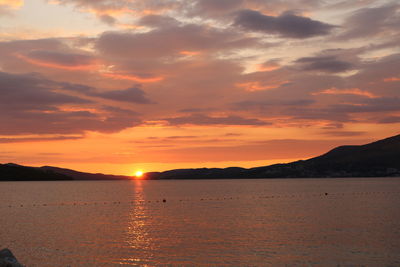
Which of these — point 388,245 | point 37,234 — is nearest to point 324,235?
point 388,245

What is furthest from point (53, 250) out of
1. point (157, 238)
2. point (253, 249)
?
point (253, 249)

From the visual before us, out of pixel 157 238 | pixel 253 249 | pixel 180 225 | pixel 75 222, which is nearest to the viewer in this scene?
pixel 253 249

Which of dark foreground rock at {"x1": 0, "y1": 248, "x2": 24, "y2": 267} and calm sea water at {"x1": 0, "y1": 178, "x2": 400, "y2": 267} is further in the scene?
calm sea water at {"x1": 0, "y1": 178, "x2": 400, "y2": 267}

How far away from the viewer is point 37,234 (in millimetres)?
70938

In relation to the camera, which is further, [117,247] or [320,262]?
[117,247]

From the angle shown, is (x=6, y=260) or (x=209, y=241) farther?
(x=209, y=241)

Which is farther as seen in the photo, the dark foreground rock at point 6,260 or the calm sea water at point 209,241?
the calm sea water at point 209,241

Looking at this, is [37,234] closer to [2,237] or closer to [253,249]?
[2,237]

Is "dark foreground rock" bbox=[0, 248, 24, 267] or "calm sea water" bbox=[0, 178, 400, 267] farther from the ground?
"dark foreground rock" bbox=[0, 248, 24, 267]

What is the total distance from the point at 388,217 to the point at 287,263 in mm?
56353

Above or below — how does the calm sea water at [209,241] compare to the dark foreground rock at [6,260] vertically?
below

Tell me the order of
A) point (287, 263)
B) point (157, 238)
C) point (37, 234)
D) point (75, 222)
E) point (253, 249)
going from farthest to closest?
1. point (75, 222)
2. point (37, 234)
3. point (157, 238)
4. point (253, 249)
5. point (287, 263)

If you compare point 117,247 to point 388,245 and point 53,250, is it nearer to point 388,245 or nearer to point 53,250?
point 53,250

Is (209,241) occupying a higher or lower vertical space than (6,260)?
lower
